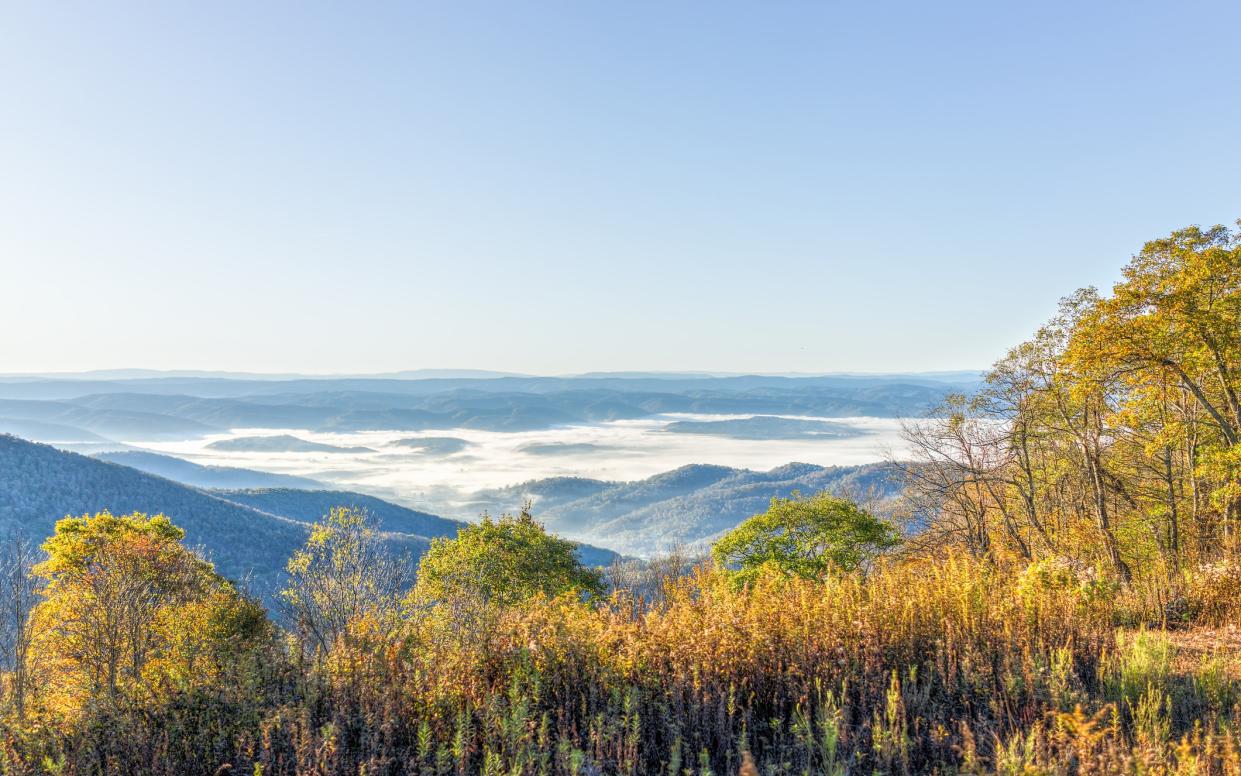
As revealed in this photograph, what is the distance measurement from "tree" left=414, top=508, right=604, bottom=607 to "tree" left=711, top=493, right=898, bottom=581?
758 cm

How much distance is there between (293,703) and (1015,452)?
26.8m

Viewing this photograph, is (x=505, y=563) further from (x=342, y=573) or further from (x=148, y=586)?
(x=148, y=586)

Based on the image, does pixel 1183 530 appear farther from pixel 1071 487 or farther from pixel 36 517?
pixel 36 517

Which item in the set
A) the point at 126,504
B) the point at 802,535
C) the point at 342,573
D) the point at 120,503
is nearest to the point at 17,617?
the point at 342,573

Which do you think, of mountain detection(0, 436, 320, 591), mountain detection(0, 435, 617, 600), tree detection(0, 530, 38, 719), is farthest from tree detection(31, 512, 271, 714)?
mountain detection(0, 436, 320, 591)

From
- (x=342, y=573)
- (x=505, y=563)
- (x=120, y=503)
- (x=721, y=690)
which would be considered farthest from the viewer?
(x=120, y=503)

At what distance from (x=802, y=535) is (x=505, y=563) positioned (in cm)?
1305

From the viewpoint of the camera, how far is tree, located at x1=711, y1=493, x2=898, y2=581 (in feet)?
79.2

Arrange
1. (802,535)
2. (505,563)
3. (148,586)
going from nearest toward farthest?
(148,586) → (802,535) → (505,563)

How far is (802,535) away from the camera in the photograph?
24781mm

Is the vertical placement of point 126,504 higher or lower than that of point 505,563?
lower

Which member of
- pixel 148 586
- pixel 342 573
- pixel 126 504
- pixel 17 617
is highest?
pixel 148 586

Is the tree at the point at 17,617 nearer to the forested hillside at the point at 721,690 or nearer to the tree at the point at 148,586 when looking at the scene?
the tree at the point at 148,586

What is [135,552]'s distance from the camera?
2167cm
